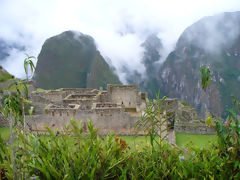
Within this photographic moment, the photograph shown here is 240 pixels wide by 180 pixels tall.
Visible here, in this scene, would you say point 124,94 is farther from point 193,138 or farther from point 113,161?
point 113,161

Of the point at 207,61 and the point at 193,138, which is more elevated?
the point at 207,61

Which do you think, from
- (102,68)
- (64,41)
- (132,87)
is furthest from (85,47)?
(132,87)

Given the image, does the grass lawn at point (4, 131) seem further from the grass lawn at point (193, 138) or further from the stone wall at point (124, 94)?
the grass lawn at point (193, 138)

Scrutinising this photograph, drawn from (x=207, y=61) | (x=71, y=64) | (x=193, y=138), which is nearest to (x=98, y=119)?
(x=193, y=138)

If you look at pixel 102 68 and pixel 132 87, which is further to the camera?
pixel 102 68

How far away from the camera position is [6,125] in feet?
37.0

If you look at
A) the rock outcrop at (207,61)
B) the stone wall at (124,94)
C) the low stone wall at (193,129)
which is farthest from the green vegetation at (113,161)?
the rock outcrop at (207,61)

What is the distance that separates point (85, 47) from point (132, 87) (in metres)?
60.7

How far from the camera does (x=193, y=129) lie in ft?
37.3

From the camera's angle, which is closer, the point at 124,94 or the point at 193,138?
the point at 193,138

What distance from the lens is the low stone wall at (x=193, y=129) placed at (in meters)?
11.2

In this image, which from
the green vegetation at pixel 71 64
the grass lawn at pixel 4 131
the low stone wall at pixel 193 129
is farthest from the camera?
the green vegetation at pixel 71 64

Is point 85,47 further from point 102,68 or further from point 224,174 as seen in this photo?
point 224,174

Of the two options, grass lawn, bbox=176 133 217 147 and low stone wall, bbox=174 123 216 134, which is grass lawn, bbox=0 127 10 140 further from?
low stone wall, bbox=174 123 216 134
